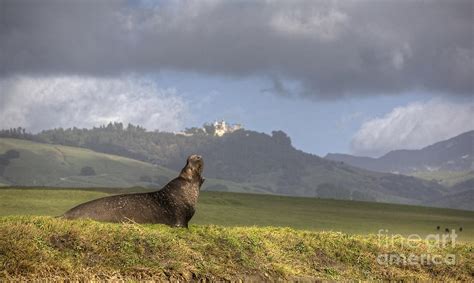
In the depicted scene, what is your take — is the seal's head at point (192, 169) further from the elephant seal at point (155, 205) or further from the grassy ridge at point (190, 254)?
the grassy ridge at point (190, 254)

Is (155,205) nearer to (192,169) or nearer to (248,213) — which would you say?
(192,169)

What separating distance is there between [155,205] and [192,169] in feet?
8.17

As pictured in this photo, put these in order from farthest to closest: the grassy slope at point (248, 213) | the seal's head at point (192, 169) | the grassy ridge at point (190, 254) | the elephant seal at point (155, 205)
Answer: the grassy slope at point (248, 213) < the seal's head at point (192, 169) < the elephant seal at point (155, 205) < the grassy ridge at point (190, 254)

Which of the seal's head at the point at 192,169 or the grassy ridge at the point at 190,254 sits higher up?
the seal's head at the point at 192,169

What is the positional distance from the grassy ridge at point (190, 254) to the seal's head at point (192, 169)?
18.5ft

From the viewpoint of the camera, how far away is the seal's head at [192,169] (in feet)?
76.7

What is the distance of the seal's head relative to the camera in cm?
2338

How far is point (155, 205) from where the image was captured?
21.5 metres

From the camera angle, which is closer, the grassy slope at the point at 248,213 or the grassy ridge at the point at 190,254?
the grassy ridge at the point at 190,254

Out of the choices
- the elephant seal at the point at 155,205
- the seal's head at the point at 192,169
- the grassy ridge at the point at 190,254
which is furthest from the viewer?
the seal's head at the point at 192,169

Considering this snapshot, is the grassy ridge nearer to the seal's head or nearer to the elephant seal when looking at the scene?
the elephant seal

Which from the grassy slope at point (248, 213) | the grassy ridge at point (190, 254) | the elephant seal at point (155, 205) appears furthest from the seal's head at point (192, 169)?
the grassy slope at point (248, 213)

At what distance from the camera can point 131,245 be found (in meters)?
14.8

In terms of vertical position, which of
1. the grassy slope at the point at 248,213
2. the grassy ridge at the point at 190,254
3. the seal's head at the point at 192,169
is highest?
the seal's head at the point at 192,169
